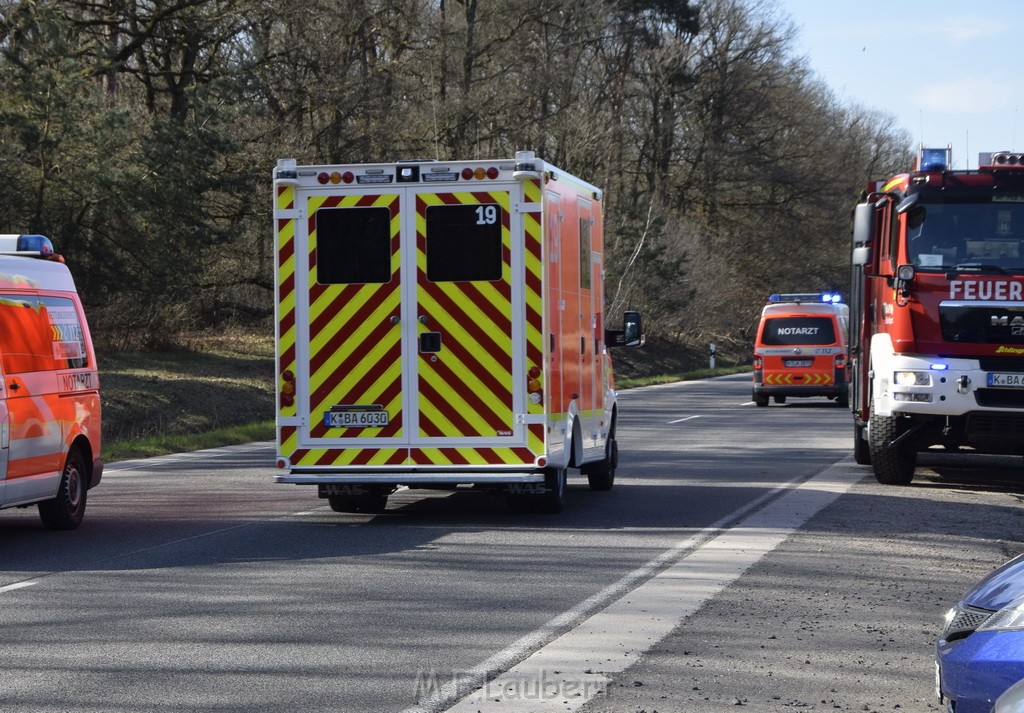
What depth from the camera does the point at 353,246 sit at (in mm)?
12383

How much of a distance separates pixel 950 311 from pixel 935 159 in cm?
172

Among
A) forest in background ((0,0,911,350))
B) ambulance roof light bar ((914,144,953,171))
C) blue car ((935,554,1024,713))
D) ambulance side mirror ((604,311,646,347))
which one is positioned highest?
forest in background ((0,0,911,350))

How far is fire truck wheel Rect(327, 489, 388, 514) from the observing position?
1320 centimetres

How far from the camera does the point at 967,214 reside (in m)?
14.6

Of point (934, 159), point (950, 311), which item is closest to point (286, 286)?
point (950, 311)

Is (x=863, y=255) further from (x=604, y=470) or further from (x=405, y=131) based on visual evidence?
(x=405, y=131)

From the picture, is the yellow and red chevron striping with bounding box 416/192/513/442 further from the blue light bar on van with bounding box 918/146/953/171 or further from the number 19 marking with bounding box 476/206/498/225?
the blue light bar on van with bounding box 918/146/953/171

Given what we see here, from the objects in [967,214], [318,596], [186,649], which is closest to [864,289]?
[967,214]

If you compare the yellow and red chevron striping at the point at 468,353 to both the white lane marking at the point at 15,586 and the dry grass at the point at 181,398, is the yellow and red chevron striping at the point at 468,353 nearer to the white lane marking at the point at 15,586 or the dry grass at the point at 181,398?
the white lane marking at the point at 15,586

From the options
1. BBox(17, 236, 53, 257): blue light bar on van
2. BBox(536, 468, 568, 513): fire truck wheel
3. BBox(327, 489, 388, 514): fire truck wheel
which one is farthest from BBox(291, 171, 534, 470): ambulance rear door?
BBox(17, 236, 53, 257): blue light bar on van

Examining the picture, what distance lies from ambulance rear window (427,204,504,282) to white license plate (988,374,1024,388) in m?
5.12

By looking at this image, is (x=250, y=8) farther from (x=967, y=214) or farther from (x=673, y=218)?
(x=673, y=218)

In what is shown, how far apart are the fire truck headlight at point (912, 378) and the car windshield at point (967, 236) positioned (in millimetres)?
1036

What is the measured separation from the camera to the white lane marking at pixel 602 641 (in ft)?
20.6
